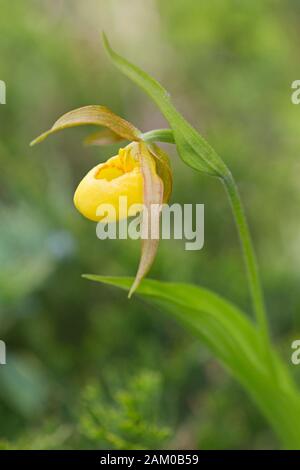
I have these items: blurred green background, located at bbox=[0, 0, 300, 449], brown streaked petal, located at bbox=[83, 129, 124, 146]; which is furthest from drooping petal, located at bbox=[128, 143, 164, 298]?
blurred green background, located at bbox=[0, 0, 300, 449]

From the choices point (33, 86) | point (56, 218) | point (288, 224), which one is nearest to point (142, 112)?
point (33, 86)

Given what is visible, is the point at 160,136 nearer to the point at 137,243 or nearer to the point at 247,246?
the point at 247,246

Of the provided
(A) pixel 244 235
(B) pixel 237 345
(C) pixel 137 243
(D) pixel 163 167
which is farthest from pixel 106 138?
(C) pixel 137 243

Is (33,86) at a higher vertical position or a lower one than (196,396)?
higher

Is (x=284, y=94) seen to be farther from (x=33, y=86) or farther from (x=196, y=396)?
(x=196, y=396)

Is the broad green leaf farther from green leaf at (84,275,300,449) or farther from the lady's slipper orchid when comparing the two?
green leaf at (84,275,300,449)

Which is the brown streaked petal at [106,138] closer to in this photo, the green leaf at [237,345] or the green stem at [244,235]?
the green stem at [244,235]
